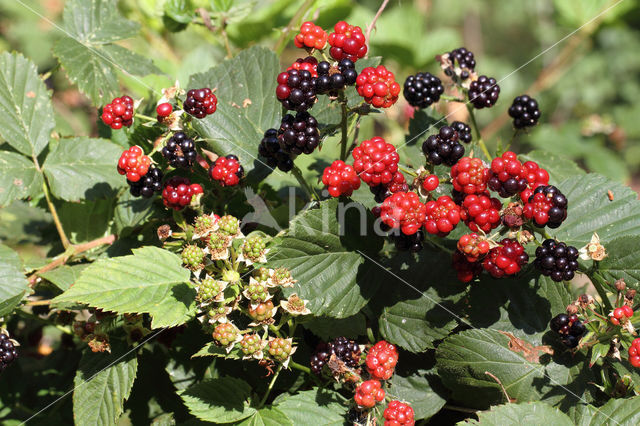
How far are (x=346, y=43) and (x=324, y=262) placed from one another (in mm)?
465

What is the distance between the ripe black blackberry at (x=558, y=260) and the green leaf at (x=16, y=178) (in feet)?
4.25

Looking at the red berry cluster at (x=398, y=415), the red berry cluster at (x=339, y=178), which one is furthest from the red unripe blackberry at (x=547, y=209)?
the red berry cluster at (x=398, y=415)

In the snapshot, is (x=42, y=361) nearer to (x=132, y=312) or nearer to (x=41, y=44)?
(x=132, y=312)

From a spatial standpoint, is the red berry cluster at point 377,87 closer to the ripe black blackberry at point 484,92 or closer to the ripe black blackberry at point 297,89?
the ripe black blackberry at point 297,89

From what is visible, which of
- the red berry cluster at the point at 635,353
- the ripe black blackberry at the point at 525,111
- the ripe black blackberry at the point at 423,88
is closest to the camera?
the red berry cluster at the point at 635,353

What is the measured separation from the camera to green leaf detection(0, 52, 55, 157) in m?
1.59

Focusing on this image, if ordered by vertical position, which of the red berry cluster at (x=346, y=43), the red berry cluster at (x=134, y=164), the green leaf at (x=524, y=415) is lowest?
the green leaf at (x=524, y=415)

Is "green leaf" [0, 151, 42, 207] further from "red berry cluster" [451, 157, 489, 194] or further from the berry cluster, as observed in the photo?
"red berry cluster" [451, 157, 489, 194]

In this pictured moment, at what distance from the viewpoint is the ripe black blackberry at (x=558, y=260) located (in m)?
1.06

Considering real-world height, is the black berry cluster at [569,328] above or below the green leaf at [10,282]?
above

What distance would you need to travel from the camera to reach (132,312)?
1209mm

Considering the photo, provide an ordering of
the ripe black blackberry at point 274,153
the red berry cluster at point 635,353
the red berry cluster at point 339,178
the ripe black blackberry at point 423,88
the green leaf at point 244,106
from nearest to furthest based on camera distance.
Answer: the red berry cluster at point 635,353 → the red berry cluster at point 339,178 → the ripe black blackberry at point 274,153 → the green leaf at point 244,106 → the ripe black blackberry at point 423,88

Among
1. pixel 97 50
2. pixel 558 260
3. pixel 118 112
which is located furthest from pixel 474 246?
pixel 97 50

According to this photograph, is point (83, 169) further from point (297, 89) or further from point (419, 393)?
point (419, 393)
